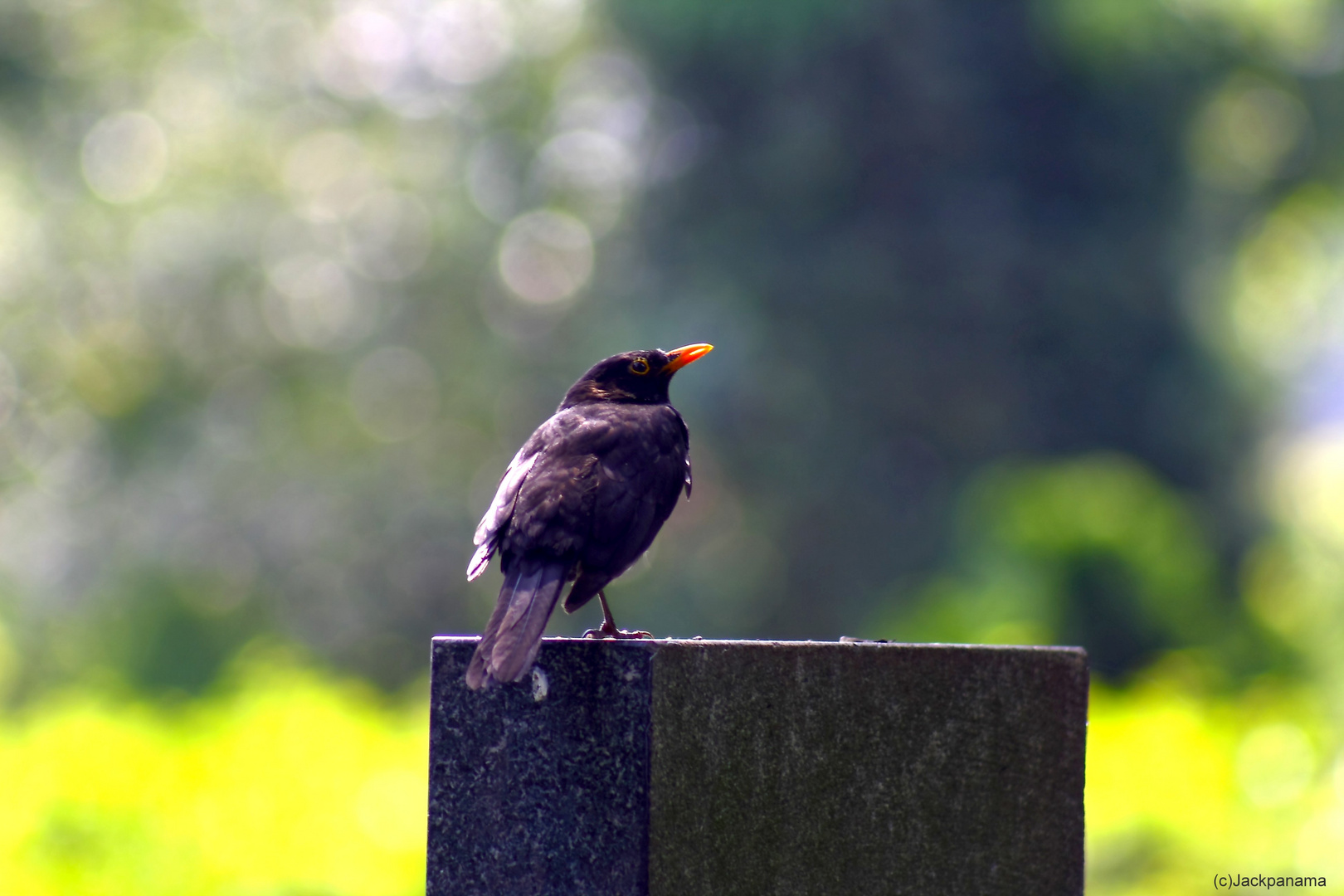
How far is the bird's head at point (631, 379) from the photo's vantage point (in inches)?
186

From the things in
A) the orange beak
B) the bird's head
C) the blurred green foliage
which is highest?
the blurred green foliage

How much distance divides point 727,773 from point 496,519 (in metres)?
0.95

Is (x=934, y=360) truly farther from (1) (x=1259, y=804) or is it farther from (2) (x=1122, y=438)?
(1) (x=1259, y=804)

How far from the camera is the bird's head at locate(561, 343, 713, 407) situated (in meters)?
4.71

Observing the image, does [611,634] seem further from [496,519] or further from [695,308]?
[695,308]

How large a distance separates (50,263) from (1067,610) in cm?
1476

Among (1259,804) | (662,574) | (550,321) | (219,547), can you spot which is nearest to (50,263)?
(219,547)

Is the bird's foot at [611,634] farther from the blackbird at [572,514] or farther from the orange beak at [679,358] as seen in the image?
the orange beak at [679,358]

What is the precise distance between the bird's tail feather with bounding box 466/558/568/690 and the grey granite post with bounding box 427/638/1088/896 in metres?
0.09

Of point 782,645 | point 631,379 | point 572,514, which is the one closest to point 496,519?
point 572,514

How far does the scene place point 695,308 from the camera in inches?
776

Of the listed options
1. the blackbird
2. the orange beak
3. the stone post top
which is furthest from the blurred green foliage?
the stone post top

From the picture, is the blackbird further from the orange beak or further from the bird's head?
the orange beak

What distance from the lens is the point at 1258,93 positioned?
20.5 meters
